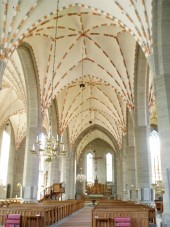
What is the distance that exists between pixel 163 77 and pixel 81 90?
14483mm

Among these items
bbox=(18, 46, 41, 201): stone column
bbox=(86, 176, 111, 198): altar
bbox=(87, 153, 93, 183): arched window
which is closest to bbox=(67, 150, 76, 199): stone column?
bbox=(86, 176, 111, 198): altar

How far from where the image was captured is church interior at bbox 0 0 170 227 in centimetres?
889

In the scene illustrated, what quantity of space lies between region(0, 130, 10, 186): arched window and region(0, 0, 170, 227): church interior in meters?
0.11

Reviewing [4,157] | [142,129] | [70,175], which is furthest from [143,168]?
[4,157]

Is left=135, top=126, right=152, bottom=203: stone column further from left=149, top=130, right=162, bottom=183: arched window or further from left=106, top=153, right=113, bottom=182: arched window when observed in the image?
left=106, top=153, right=113, bottom=182: arched window

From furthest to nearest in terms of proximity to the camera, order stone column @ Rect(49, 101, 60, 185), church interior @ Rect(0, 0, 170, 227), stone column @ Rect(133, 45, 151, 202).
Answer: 1. stone column @ Rect(49, 101, 60, 185)
2. stone column @ Rect(133, 45, 151, 202)
3. church interior @ Rect(0, 0, 170, 227)

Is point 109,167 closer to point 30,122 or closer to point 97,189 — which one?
point 97,189

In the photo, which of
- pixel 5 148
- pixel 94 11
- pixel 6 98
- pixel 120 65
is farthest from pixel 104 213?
pixel 5 148

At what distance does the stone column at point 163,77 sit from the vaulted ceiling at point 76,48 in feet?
2.82

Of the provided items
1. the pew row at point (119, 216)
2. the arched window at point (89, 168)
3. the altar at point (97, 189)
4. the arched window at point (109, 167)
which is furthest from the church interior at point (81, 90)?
the arched window at point (109, 167)

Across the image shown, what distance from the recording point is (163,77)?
8750mm

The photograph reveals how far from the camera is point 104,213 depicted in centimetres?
807

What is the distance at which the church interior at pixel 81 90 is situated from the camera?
889 centimetres

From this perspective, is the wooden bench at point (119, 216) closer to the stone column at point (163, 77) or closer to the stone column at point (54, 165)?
the stone column at point (163, 77)
